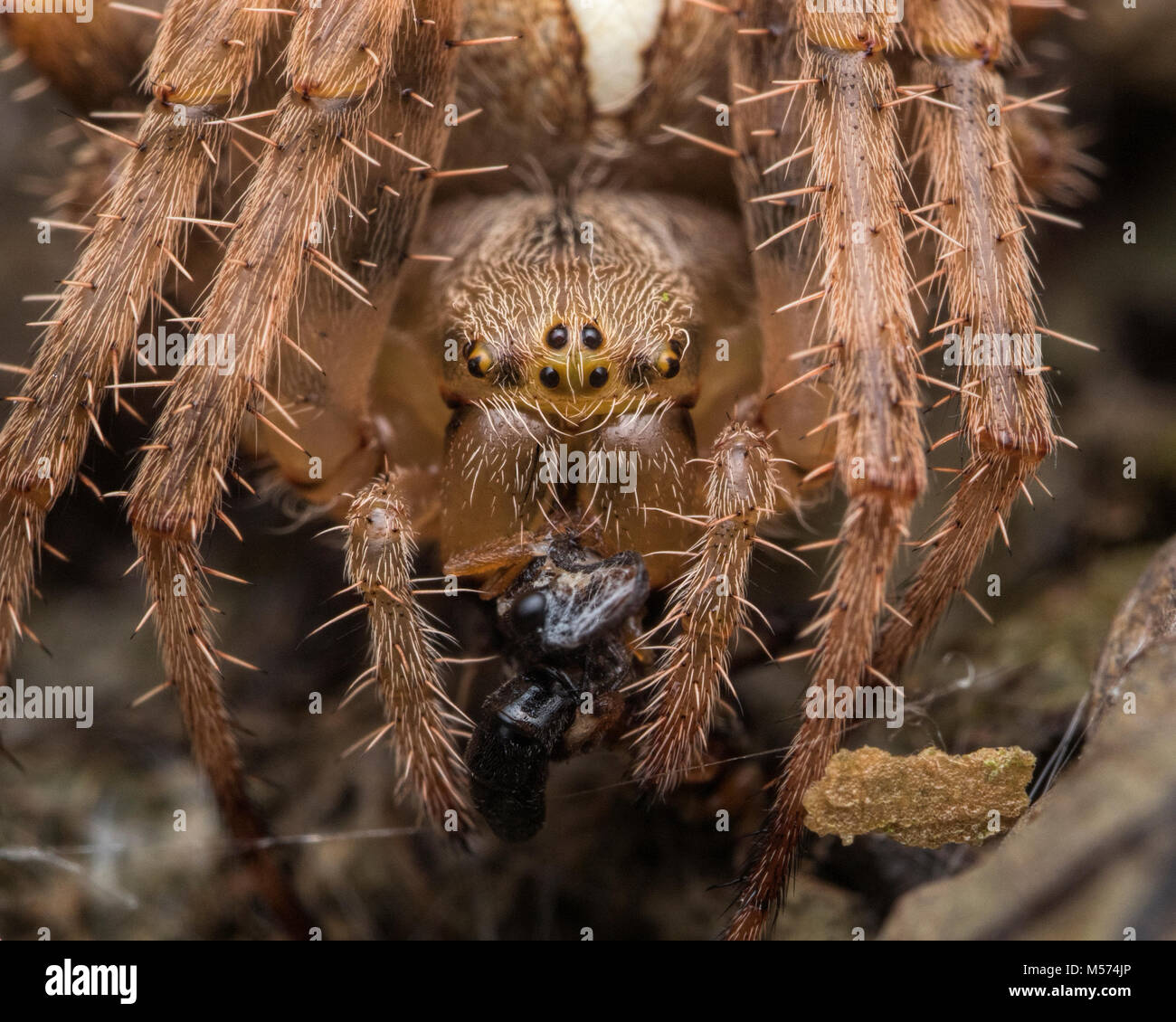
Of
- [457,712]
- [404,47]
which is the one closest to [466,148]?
[404,47]

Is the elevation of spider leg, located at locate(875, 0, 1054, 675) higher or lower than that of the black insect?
higher

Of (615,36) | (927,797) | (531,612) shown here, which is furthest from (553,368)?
(927,797)

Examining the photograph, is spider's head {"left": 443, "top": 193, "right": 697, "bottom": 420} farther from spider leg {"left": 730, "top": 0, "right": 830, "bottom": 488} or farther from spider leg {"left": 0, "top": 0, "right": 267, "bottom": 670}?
spider leg {"left": 0, "top": 0, "right": 267, "bottom": 670}

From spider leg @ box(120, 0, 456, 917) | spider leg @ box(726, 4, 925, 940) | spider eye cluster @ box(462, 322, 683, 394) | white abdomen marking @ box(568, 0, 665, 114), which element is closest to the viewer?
spider leg @ box(726, 4, 925, 940)

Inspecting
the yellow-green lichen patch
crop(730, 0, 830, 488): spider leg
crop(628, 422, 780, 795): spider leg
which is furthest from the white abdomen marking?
the yellow-green lichen patch
